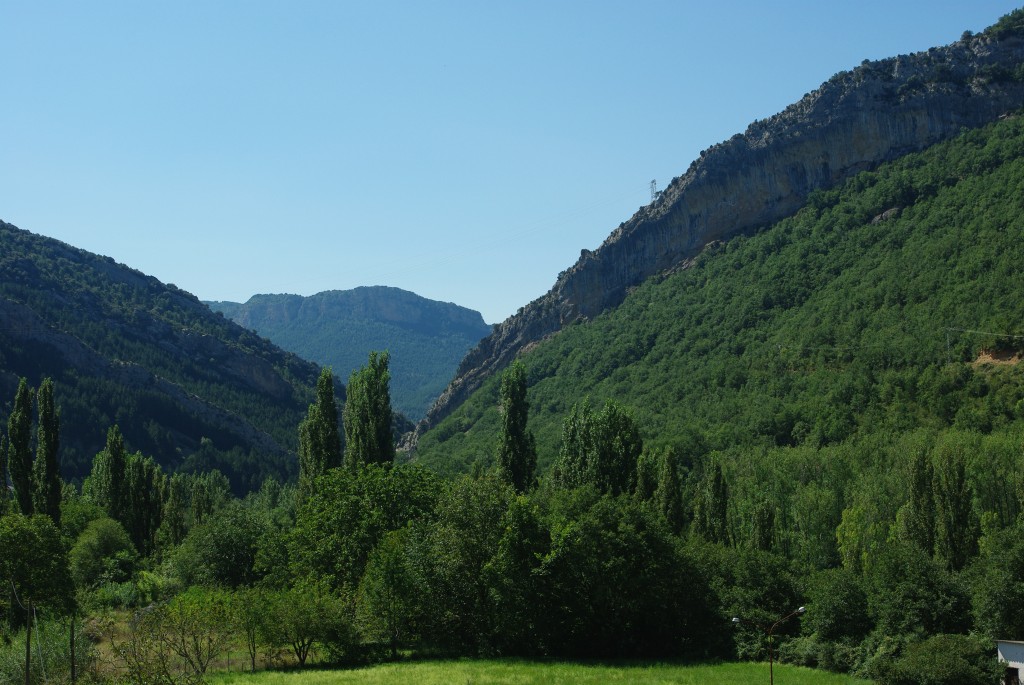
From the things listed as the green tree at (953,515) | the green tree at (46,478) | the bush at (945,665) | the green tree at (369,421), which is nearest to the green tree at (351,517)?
the green tree at (369,421)

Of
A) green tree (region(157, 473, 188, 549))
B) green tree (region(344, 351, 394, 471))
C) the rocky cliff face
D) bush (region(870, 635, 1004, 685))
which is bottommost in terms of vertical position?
bush (region(870, 635, 1004, 685))

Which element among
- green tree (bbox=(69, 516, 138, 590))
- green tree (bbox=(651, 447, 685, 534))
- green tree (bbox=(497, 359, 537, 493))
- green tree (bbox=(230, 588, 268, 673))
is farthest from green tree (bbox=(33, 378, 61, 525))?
green tree (bbox=(651, 447, 685, 534))

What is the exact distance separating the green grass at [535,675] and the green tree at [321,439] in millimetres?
20098

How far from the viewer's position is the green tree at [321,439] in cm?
5969

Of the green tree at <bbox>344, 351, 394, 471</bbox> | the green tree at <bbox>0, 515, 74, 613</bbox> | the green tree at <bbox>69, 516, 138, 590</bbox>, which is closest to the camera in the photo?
the green tree at <bbox>0, 515, 74, 613</bbox>

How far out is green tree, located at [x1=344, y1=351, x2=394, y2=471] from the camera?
57562mm

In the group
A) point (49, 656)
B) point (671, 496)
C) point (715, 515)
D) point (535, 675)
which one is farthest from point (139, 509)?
point (535, 675)

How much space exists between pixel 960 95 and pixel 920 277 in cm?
4134

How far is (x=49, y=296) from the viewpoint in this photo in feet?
552

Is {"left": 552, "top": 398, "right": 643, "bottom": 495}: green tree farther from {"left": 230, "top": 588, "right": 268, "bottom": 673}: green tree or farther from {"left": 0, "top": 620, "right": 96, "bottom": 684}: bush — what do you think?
{"left": 0, "top": 620, "right": 96, "bottom": 684}: bush

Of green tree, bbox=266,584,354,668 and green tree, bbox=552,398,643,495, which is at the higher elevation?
green tree, bbox=552,398,643,495

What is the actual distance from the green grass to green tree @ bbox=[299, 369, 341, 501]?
65.9ft

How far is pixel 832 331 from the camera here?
113 metres

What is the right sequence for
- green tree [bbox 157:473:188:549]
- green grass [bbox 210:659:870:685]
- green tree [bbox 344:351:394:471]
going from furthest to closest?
green tree [bbox 157:473:188:549] → green tree [bbox 344:351:394:471] → green grass [bbox 210:659:870:685]
